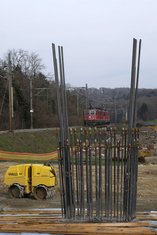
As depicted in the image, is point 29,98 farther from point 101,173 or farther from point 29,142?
point 101,173

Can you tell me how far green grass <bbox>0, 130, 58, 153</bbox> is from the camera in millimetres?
39938

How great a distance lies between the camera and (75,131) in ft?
25.5

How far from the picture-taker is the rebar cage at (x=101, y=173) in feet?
24.6

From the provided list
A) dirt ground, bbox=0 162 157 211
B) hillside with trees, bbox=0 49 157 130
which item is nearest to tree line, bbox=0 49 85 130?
hillside with trees, bbox=0 49 157 130

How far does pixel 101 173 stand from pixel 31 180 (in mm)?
8566

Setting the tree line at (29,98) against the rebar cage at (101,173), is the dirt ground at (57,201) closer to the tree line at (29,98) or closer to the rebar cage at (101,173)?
the rebar cage at (101,173)

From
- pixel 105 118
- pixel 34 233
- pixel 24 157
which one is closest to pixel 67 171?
pixel 34 233

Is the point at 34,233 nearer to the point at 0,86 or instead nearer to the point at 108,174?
the point at 108,174

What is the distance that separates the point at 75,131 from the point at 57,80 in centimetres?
94

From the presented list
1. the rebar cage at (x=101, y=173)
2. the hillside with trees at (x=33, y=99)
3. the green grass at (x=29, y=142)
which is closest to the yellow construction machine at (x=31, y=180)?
the rebar cage at (x=101, y=173)

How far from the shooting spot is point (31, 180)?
15.8 m

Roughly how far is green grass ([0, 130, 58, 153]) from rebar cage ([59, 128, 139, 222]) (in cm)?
2923

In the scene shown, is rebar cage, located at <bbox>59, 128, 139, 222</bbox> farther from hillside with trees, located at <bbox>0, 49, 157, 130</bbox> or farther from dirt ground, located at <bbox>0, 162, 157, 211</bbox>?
hillside with trees, located at <bbox>0, 49, 157, 130</bbox>

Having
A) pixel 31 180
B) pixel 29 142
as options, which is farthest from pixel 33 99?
pixel 31 180
